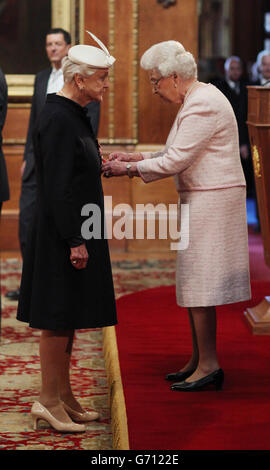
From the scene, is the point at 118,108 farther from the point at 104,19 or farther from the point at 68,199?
the point at 68,199

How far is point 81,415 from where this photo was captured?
4398mm

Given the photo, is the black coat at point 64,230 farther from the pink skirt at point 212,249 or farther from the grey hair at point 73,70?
the pink skirt at point 212,249

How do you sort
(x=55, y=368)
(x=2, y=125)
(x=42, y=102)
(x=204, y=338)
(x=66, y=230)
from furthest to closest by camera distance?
(x=42, y=102) < (x=2, y=125) < (x=204, y=338) < (x=55, y=368) < (x=66, y=230)

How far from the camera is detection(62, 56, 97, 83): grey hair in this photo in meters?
3.97

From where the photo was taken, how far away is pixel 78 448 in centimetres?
408

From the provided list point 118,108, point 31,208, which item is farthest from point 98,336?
point 118,108

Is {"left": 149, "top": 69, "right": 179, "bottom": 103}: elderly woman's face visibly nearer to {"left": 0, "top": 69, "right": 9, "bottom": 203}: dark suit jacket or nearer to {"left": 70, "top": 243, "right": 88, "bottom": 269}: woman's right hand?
{"left": 70, "top": 243, "right": 88, "bottom": 269}: woman's right hand

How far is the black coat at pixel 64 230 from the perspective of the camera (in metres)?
3.91

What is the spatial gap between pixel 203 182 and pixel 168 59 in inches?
22.4

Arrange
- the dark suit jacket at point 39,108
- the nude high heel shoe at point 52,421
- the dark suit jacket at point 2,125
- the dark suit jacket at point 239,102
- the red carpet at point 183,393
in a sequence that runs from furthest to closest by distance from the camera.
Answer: the dark suit jacket at point 239,102 → the dark suit jacket at point 39,108 → the dark suit jacket at point 2,125 → the nude high heel shoe at point 52,421 → the red carpet at point 183,393

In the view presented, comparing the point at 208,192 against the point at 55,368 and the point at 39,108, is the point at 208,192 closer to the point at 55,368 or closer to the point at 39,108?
the point at 55,368

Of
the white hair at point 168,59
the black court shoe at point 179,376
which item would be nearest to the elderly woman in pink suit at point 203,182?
the white hair at point 168,59

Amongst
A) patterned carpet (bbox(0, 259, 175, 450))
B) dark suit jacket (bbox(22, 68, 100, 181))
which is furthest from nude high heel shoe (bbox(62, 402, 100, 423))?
dark suit jacket (bbox(22, 68, 100, 181))

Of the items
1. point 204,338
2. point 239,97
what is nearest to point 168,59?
point 204,338
